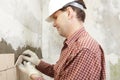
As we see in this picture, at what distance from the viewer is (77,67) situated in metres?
1.29

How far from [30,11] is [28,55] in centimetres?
44

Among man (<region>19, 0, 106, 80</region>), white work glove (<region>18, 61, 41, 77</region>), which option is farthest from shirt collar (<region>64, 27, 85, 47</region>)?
white work glove (<region>18, 61, 41, 77</region>)

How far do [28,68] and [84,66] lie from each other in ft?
2.01

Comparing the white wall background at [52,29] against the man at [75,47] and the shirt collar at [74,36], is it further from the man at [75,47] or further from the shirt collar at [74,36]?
the shirt collar at [74,36]

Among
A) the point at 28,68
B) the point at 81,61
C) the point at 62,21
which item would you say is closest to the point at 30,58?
the point at 28,68

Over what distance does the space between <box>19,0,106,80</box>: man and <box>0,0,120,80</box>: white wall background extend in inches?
17.6

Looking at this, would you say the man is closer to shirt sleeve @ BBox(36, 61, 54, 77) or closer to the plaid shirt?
A: the plaid shirt

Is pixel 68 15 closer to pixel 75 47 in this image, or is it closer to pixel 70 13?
pixel 70 13

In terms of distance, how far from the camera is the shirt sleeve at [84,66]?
1.29 m

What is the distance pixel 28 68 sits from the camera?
1.78m

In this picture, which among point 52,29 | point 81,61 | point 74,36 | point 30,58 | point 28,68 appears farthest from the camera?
point 52,29

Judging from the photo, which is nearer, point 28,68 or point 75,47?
point 75,47

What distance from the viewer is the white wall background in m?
1.97

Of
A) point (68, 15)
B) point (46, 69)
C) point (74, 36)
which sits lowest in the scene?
point (46, 69)
